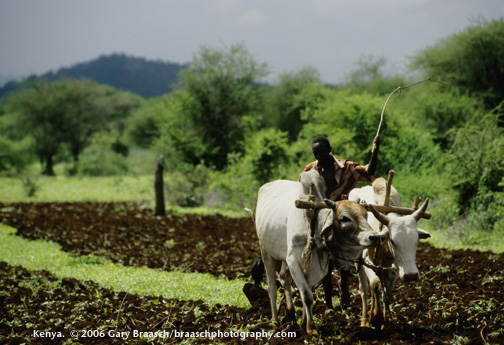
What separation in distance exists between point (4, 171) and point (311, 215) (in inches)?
1139

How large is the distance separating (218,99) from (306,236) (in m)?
21.2

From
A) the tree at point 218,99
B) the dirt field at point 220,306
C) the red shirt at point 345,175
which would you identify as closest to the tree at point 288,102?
the tree at point 218,99

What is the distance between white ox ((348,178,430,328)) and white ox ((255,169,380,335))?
220mm

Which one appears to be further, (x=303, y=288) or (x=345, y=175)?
(x=345, y=175)

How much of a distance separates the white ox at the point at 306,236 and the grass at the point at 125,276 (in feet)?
5.08

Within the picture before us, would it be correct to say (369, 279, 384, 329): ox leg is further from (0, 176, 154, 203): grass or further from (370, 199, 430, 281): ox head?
(0, 176, 154, 203): grass

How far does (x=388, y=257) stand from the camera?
153 inches

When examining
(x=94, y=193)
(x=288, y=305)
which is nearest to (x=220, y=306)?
(x=288, y=305)

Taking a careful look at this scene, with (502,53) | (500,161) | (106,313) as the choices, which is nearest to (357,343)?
(106,313)

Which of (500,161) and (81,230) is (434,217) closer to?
(500,161)

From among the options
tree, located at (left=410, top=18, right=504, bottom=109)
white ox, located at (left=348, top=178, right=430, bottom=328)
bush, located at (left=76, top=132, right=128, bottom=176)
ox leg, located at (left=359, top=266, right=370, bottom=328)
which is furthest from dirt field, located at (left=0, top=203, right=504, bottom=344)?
bush, located at (left=76, top=132, right=128, bottom=176)

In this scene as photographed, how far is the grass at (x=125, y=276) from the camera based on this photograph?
6.32 metres

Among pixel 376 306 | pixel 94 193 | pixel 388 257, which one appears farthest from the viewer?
pixel 94 193

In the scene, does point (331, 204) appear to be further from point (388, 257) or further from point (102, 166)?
point (102, 166)
